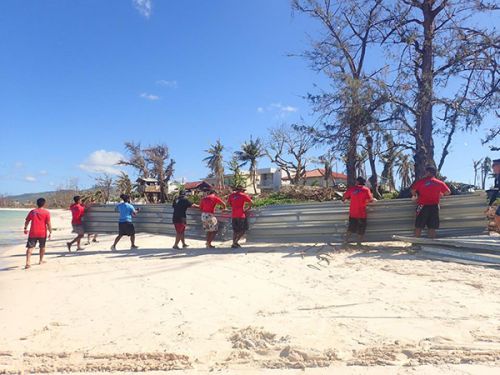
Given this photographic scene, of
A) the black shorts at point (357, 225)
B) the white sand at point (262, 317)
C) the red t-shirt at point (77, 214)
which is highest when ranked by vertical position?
the red t-shirt at point (77, 214)

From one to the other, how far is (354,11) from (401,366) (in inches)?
819

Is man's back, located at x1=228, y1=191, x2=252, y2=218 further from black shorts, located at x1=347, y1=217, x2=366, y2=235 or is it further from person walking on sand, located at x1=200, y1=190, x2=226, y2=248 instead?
black shorts, located at x1=347, y1=217, x2=366, y2=235

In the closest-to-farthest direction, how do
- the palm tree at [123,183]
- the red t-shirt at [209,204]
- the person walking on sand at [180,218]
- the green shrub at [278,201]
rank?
the red t-shirt at [209,204] → the person walking on sand at [180,218] → the green shrub at [278,201] → the palm tree at [123,183]

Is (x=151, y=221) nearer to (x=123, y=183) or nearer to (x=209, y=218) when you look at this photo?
(x=209, y=218)

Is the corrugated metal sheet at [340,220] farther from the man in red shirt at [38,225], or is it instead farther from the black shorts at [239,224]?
the man in red shirt at [38,225]

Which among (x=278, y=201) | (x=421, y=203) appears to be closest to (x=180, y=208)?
(x=421, y=203)

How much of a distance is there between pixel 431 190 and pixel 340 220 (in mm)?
2270

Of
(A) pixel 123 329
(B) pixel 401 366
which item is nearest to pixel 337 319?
(B) pixel 401 366

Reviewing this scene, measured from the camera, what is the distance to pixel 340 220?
10.4m

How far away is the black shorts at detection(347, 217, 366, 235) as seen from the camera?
32.1 ft

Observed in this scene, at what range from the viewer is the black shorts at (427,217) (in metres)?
9.20

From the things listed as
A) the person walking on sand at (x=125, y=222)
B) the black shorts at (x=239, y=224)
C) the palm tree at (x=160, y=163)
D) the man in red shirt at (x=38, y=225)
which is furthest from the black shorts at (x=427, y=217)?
the palm tree at (x=160, y=163)

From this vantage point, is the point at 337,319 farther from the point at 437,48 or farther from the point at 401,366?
the point at 437,48

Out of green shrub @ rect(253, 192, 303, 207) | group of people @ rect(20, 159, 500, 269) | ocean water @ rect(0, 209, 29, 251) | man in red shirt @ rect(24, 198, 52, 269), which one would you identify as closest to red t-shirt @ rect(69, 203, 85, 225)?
group of people @ rect(20, 159, 500, 269)
